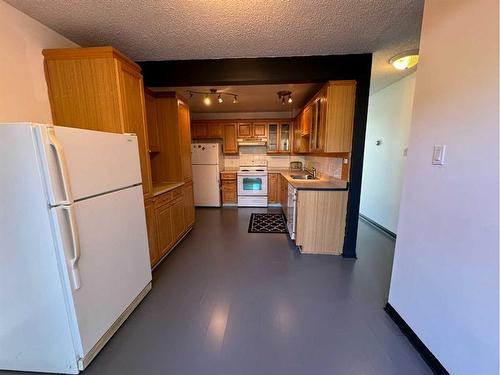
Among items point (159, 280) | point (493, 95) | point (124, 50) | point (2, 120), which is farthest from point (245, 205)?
point (493, 95)

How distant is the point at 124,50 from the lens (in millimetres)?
2270

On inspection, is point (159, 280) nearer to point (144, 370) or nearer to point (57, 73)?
point (144, 370)

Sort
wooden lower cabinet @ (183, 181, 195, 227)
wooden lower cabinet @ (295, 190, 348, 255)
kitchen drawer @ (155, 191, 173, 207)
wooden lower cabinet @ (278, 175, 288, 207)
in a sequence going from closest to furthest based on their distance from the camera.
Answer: kitchen drawer @ (155, 191, 173, 207), wooden lower cabinet @ (295, 190, 348, 255), wooden lower cabinet @ (183, 181, 195, 227), wooden lower cabinet @ (278, 175, 288, 207)

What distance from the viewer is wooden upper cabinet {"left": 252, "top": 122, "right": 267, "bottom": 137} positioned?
5398 millimetres

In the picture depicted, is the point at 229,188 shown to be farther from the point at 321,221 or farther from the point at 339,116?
the point at 339,116

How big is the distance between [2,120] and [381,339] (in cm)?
316

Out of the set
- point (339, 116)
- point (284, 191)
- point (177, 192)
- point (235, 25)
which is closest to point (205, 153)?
point (284, 191)

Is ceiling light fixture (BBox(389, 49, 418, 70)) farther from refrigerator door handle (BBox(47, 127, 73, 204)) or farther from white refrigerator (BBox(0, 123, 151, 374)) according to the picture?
refrigerator door handle (BBox(47, 127, 73, 204))

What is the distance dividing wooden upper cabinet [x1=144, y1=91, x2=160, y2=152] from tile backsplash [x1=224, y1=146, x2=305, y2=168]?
275 cm

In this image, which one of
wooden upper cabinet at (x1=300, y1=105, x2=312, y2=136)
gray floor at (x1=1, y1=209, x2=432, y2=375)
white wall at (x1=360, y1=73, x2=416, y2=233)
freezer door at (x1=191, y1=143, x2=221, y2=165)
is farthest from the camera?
freezer door at (x1=191, y1=143, x2=221, y2=165)

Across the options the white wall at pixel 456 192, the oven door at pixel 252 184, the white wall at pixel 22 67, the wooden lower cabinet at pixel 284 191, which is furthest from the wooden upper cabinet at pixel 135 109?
the oven door at pixel 252 184

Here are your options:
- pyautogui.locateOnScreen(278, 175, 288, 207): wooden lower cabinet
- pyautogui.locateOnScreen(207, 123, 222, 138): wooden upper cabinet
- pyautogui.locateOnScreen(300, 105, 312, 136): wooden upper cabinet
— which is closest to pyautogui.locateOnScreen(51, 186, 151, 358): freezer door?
pyautogui.locateOnScreen(278, 175, 288, 207): wooden lower cabinet

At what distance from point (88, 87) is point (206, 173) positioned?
3.46m

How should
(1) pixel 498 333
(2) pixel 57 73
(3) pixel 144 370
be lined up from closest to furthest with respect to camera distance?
1. (1) pixel 498 333
2. (3) pixel 144 370
3. (2) pixel 57 73
